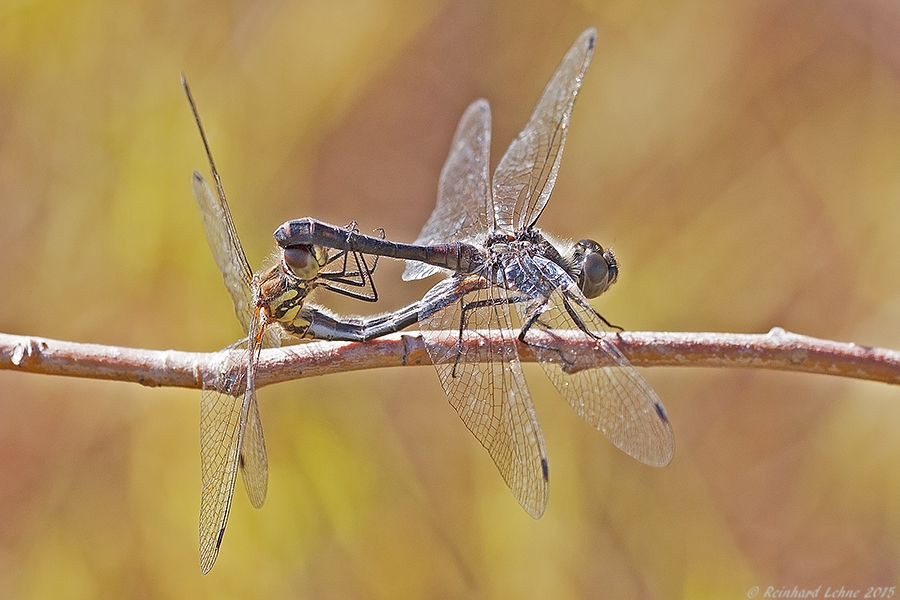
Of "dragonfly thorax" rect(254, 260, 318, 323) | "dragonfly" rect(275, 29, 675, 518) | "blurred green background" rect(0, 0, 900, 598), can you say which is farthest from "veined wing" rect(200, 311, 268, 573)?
"blurred green background" rect(0, 0, 900, 598)

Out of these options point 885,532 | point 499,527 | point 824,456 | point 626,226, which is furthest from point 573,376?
point 885,532

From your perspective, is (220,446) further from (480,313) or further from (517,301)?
(517,301)

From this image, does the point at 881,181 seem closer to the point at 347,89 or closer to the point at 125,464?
the point at 347,89

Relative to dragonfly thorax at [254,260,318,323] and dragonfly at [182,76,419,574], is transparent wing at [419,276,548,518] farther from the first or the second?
dragonfly thorax at [254,260,318,323]

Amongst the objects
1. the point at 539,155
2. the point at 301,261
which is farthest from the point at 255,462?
the point at 539,155

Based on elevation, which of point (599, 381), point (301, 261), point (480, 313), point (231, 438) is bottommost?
point (599, 381)

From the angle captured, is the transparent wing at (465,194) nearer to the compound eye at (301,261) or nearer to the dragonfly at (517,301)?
the dragonfly at (517,301)

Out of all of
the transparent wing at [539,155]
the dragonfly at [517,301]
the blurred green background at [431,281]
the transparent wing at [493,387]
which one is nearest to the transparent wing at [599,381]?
the dragonfly at [517,301]
